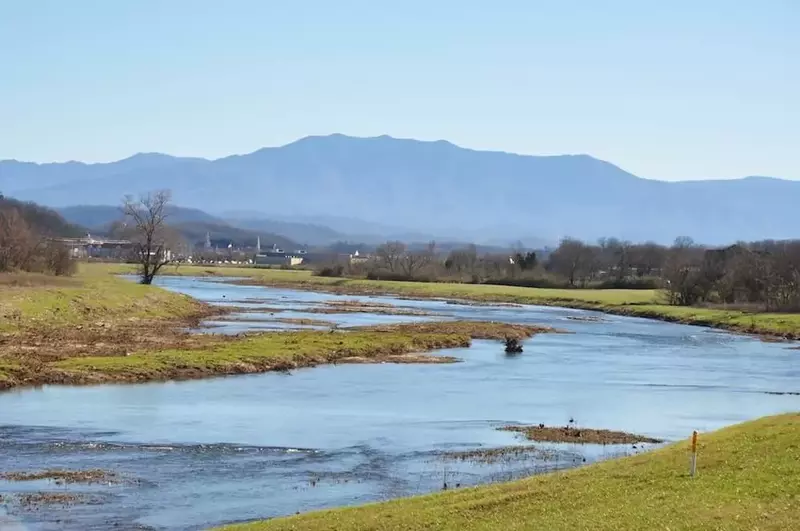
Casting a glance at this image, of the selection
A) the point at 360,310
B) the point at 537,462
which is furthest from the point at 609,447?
the point at 360,310

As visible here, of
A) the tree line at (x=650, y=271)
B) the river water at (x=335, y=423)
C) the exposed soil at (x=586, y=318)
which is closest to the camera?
the river water at (x=335, y=423)

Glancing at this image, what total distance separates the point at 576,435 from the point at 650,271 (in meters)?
140

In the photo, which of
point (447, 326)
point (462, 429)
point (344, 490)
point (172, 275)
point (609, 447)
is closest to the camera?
point (344, 490)

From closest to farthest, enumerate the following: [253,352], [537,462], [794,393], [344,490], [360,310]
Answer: [344,490] < [537,462] < [794,393] < [253,352] < [360,310]

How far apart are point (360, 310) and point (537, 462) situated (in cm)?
6874

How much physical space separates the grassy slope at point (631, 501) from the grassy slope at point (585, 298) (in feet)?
200

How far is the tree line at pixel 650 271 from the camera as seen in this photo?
10162 centimetres

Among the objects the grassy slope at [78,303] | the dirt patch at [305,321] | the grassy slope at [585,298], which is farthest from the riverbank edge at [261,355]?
the grassy slope at [585,298]

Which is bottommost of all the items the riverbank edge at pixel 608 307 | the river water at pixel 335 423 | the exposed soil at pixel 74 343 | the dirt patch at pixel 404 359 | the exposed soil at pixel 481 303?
the river water at pixel 335 423

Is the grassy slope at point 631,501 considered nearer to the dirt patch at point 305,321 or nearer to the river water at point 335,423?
the river water at point 335,423

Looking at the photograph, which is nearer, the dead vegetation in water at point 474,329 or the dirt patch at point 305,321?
the dead vegetation in water at point 474,329

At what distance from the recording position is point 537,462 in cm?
2816

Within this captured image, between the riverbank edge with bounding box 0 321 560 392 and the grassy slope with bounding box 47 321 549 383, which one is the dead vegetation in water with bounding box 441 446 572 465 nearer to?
the riverbank edge with bounding box 0 321 560 392

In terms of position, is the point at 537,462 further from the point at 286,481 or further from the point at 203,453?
the point at 203,453
